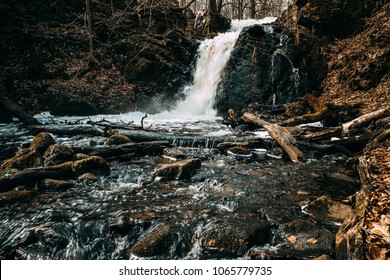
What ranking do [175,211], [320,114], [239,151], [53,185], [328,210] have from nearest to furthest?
[328,210] → [175,211] → [53,185] → [239,151] → [320,114]

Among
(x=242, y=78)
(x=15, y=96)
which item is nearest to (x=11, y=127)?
(x=15, y=96)

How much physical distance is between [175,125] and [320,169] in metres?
7.16

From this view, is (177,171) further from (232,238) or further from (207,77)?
(207,77)

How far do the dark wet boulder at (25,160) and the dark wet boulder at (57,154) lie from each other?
200 millimetres

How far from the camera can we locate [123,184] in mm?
5965

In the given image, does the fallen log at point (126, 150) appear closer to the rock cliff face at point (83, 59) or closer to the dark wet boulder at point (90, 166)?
the dark wet boulder at point (90, 166)

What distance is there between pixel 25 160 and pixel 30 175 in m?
1.05

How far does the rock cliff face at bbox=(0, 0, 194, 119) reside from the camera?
13.9 metres

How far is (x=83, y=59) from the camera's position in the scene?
52.5 ft

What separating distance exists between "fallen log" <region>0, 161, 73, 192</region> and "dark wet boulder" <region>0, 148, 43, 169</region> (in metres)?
0.50

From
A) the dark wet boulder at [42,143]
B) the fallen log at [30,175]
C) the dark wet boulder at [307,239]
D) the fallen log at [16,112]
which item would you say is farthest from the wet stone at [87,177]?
the fallen log at [16,112]

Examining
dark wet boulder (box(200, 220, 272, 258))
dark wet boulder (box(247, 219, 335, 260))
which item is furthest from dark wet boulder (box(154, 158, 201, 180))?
dark wet boulder (box(247, 219, 335, 260))

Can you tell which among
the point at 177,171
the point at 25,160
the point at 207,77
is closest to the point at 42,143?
the point at 25,160

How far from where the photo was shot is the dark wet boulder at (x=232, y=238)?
3.55 m
